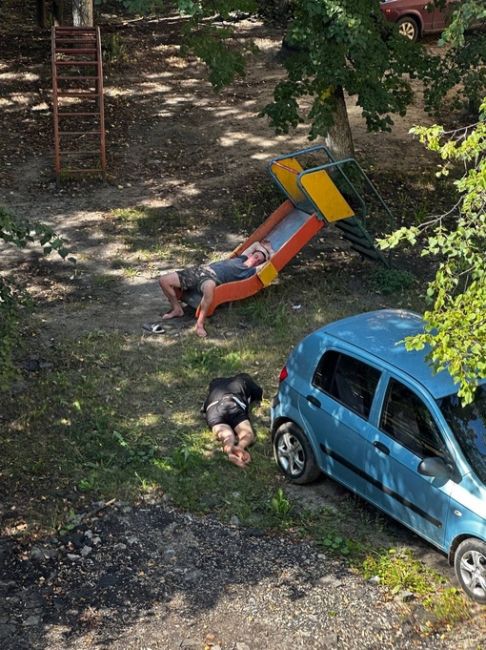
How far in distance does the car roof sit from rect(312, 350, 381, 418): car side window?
0.49 feet

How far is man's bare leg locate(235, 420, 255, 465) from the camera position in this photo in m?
9.17

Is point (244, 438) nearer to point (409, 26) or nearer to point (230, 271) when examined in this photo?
point (230, 271)

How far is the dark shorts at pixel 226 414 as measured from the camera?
9.55 m

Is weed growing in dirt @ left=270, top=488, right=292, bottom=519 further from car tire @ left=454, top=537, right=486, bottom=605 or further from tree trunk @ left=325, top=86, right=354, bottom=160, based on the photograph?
tree trunk @ left=325, top=86, right=354, bottom=160

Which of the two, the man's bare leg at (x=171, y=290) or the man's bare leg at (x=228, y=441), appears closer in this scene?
the man's bare leg at (x=228, y=441)

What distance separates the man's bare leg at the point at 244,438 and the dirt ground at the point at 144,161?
0.83m

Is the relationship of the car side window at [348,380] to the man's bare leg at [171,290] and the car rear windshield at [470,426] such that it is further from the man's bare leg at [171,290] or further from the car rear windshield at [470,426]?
the man's bare leg at [171,290]

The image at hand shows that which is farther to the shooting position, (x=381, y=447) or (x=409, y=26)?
(x=409, y=26)

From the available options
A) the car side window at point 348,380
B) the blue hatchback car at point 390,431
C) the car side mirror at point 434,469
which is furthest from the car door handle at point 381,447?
the car side mirror at point 434,469

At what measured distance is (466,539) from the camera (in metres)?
7.22

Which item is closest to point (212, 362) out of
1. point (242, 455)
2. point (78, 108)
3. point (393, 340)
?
point (242, 455)

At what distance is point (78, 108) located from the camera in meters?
19.0

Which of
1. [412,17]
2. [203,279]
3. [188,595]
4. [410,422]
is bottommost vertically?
[188,595]

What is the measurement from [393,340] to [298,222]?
4.79m
